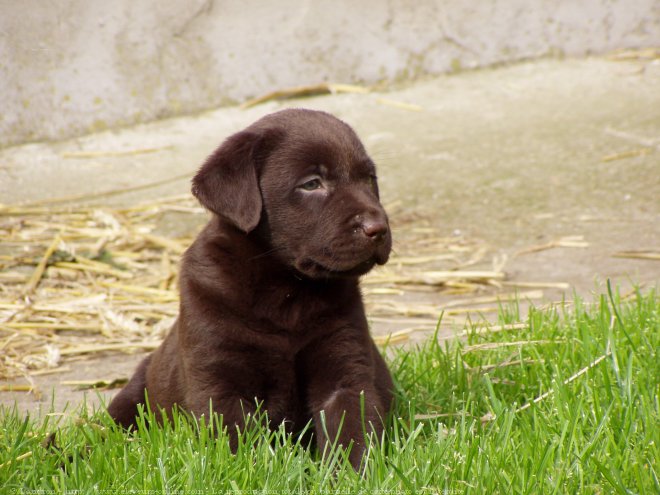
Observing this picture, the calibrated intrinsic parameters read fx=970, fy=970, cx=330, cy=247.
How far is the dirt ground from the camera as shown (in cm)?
516

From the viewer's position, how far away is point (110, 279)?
195 inches

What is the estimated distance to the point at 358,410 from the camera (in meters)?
2.79

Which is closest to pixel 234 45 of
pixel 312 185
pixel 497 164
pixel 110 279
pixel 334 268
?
pixel 497 164

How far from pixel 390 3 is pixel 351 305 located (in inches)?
199

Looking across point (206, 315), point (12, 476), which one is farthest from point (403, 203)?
point (12, 476)

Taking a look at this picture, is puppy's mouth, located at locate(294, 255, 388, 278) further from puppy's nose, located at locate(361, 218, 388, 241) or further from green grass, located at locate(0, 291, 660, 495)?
green grass, located at locate(0, 291, 660, 495)

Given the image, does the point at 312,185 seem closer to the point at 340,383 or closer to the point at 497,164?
the point at 340,383

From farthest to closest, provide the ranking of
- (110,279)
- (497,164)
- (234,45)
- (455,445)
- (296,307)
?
(234,45)
(497,164)
(110,279)
(296,307)
(455,445)

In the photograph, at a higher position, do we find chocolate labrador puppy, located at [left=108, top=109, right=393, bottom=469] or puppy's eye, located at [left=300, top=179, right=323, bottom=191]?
puppy's eye, located at [left=300, top=179, right=323, bottom=191]

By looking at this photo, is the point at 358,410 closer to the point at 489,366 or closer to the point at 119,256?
the point at 489,366

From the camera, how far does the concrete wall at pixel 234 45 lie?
21.8 feet

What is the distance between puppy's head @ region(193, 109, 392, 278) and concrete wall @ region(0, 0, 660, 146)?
159 inches

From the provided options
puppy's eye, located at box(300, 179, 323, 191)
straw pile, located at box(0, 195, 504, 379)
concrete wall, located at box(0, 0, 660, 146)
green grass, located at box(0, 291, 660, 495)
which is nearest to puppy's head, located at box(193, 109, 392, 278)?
puppy's eye, located at box(300, 179, 323, 191)

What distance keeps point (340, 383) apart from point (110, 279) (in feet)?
7.93
